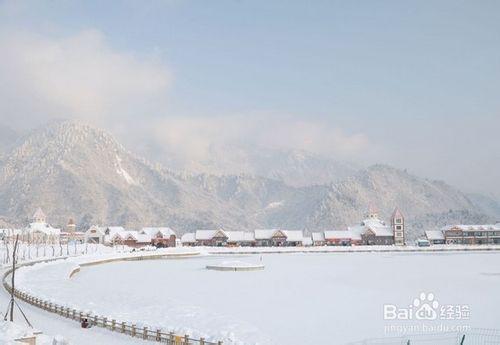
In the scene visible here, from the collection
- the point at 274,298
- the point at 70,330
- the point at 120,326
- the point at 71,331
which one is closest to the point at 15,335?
the point at 71,331

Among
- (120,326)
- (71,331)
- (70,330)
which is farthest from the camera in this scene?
(120,326)

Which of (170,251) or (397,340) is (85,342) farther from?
(170,251)

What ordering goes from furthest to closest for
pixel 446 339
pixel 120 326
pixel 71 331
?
pixel 120 326, pixel 71 331, pixel 446 339

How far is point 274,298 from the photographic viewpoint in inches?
2286

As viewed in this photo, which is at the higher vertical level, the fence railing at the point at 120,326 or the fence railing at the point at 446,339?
the fence railing at the point at 120,326

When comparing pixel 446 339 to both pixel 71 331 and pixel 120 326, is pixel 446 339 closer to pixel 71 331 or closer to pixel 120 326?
pixel 120 326

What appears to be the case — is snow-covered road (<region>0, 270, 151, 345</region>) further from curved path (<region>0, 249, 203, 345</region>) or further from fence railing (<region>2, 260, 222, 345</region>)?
fence railing (<region>2, 260, 222, 345</region>)

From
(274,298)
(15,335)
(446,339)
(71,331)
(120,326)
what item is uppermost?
(15,335)

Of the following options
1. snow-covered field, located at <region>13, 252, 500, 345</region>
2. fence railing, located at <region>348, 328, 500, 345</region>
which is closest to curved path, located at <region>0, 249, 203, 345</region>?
snow-covered field, located at <region>13, 252, 500, 345</region>

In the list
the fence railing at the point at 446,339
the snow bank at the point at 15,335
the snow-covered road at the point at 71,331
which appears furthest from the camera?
the snow-covered road at the point at 71,331

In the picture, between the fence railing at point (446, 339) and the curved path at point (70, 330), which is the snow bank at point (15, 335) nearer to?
the curved path at point (70, 330)

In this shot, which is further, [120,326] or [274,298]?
[274,298]

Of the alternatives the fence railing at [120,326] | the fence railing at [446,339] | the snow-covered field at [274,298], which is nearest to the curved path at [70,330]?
the fence railing at [120,326]

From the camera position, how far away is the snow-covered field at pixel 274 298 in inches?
1606
